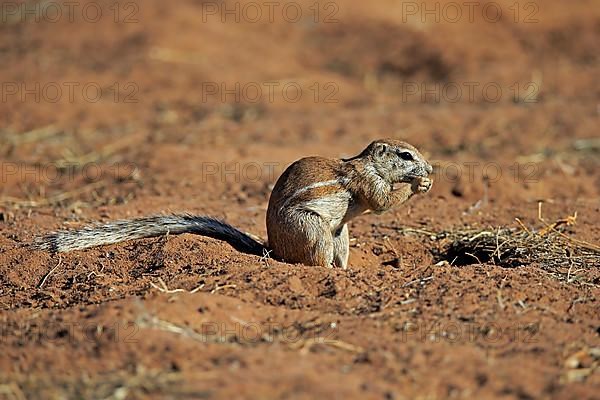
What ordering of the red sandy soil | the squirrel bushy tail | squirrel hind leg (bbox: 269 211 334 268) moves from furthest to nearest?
the squirrel bushy tail → squirrel hind leg (bbox: 269 211 334 268) → the red sandy soil

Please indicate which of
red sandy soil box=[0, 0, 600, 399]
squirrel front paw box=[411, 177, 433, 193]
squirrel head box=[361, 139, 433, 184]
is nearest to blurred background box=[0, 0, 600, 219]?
red sandy soil box=[0, 0, 600, 399]

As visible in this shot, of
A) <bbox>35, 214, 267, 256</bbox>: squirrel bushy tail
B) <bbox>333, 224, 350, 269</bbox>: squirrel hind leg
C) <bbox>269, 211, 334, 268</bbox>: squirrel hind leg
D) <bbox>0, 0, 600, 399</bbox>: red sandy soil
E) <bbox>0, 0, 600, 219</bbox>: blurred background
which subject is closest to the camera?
<bbox>0, 0, 600, 399</bbox>: red sandy soil

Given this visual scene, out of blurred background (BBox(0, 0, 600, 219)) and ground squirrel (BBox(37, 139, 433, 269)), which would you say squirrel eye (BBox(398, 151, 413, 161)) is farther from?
blurred background (BBox(0, 0, 600, 219))

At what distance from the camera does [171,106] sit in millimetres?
→ 13305

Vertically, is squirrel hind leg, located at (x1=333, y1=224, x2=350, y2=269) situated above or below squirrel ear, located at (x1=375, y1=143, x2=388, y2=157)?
below

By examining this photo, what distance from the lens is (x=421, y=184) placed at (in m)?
6.43

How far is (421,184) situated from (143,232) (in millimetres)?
2117

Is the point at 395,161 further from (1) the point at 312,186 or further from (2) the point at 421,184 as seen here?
(1) the point at 312,186

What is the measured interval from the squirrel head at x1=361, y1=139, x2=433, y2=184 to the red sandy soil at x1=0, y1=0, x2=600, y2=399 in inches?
29.4

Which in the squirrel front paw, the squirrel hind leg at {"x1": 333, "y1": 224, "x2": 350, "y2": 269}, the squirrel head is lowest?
the squirrel hind leg at {"x1": 333, "y1": 224, "x2": 350, "y2": 269}

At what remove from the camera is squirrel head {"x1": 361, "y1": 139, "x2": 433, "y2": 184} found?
6559mm

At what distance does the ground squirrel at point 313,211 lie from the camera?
6191 millimetres

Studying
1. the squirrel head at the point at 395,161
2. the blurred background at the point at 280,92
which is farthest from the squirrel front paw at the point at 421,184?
the blurred background at the point at 280,92

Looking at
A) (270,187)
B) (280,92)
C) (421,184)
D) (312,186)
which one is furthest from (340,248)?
(280,92)
